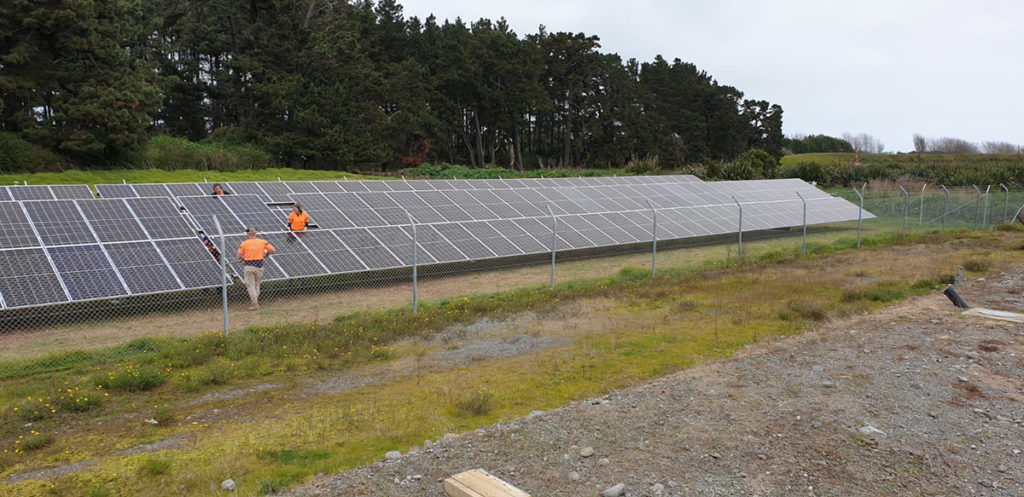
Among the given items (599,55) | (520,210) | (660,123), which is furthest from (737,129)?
(520,210)

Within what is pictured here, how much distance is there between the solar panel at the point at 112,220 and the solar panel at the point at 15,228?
3.66 feet

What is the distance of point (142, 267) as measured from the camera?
493 inches

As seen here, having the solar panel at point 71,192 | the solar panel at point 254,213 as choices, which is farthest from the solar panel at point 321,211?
the solar panel at point 71,192

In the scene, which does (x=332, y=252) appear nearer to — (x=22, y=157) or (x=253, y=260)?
(x=253, y=260)

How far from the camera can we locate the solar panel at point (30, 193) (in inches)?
631

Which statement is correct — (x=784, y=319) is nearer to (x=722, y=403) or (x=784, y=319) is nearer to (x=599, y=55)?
(x=722, y=403)

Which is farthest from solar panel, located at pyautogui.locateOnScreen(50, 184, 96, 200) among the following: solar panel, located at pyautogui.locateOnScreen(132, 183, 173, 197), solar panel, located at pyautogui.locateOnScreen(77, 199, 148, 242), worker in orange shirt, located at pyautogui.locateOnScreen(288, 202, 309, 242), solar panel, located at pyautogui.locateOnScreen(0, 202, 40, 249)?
worker in orange shirt, located at pyautogui.locateOnScreen(288, 202, 309, 242)

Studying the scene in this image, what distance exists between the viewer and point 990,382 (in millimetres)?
8070

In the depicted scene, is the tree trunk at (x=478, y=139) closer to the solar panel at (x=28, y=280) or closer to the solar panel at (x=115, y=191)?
the solar panel at (x=115, y=191)

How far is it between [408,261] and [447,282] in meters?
1.63

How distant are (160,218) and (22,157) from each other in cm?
2239

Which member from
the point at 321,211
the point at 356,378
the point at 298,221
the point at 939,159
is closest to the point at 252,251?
the point at 298,221

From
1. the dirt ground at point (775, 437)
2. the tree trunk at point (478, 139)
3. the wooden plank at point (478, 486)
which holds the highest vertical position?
the tree trunk at point (478, 139)

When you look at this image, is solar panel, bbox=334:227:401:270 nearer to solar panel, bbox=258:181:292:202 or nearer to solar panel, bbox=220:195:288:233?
solar panel, bbox=220:195:288:233
